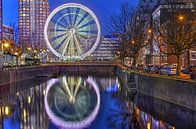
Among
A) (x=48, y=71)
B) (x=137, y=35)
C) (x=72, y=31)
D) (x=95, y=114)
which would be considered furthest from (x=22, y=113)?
(x=72, y=31)

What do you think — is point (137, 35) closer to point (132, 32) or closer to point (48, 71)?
point (132, 32)

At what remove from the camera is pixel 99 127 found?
34844 mm

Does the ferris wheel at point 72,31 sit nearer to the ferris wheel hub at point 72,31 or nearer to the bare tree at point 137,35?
the ferris wheel hub at point 72,31

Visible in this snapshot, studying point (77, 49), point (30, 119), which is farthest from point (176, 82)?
point (77, 49)

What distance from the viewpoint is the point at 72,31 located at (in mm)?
164250

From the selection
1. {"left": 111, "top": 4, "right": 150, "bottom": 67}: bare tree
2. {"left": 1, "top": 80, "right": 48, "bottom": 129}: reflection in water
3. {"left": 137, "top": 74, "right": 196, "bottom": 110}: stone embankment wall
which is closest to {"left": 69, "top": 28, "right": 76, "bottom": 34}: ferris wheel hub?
{"left": 111, "top": 4, "right": 150, "bottom": 67}: bare tree

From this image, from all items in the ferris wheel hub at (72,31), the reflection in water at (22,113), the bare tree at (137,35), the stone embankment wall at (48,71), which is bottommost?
the reflection in water at (22,113)

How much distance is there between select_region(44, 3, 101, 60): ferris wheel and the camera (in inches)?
6319

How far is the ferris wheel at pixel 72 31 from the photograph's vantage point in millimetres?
160500

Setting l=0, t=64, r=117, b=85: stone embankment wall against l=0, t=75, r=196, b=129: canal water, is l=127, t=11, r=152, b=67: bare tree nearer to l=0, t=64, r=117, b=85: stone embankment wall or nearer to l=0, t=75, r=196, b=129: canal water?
l=0, t=64, r=117, b=85: stone embankment wall

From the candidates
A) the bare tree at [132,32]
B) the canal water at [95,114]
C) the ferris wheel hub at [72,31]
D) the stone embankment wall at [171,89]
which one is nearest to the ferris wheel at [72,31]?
the ferris wheel hub at [72,31]

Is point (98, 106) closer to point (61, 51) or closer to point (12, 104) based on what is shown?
point (12, 104)

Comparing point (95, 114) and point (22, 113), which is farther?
point (95, 114)

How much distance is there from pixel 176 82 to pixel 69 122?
39.1ft
